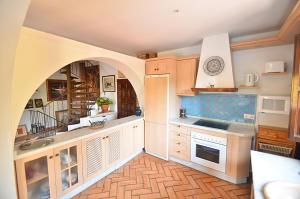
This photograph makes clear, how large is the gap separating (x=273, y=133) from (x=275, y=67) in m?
0.97

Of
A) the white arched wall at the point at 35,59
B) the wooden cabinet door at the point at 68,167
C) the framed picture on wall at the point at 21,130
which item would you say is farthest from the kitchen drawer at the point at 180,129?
the framed picture on wall at the point at 21,130

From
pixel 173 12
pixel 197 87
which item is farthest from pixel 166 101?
pixel 173 12

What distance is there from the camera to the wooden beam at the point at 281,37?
52.9 inches

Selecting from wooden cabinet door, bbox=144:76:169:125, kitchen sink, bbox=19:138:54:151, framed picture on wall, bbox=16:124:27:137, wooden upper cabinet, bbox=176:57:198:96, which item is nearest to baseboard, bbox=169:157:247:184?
wooden cabinet door, bbox=144:76:169:125

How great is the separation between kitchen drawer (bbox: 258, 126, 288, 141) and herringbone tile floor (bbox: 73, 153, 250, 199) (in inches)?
33.2

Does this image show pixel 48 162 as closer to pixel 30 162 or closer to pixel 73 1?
pixel 30 162

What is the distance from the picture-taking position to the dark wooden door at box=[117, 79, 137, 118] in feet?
15.9

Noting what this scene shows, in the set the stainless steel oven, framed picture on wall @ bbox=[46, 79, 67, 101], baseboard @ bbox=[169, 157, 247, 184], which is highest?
framed picture on wall @ bbox=[46, 79, 67, 101]

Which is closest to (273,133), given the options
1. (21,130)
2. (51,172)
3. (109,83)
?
(51,172)

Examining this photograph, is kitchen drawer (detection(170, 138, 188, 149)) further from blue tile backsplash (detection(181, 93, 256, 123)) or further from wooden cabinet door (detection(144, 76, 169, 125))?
blue tile backsplash (detection(181, 93, 256, 123))

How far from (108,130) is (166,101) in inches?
47.4

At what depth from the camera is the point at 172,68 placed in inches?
115

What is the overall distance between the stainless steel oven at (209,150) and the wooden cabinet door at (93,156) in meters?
1.58

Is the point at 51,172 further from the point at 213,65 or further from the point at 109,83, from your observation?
the point at 109,83
